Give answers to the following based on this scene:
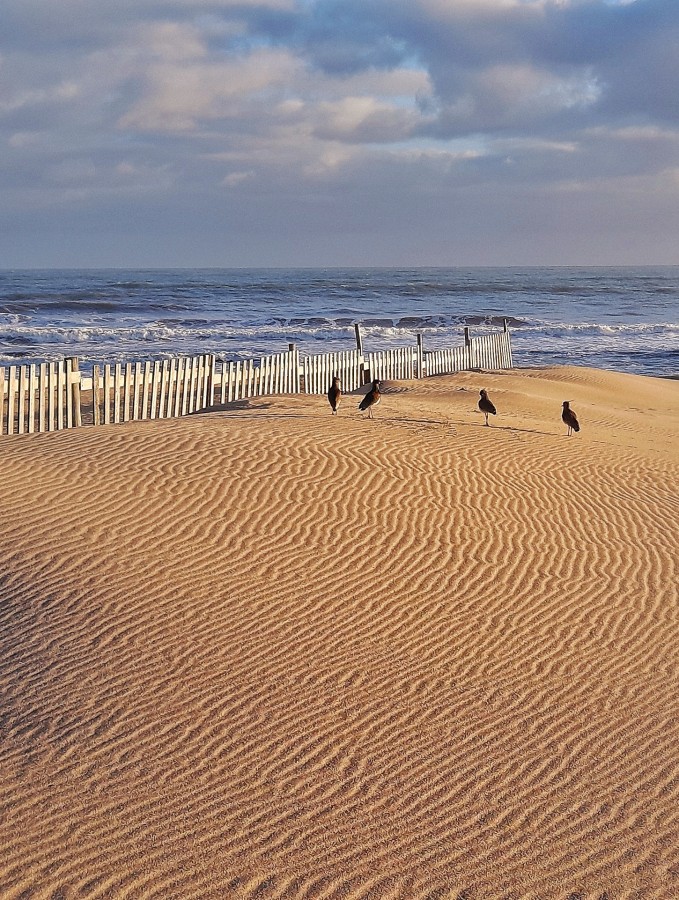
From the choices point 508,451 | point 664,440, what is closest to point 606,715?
point 508,451

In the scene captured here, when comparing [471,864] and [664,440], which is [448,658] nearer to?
[471,864]

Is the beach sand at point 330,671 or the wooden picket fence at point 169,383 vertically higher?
the wooden picket fence at point 169,383

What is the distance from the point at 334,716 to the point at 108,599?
228cm

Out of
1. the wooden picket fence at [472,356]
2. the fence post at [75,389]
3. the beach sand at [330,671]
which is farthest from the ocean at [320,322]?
the beach sand at [330,671]

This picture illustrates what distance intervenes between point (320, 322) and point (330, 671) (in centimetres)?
4785

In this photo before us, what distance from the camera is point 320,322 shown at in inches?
2094

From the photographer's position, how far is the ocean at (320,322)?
37.0m

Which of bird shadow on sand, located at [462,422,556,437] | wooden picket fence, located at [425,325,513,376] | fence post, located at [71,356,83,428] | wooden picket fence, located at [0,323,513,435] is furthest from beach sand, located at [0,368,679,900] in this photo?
wooden picket fence, located at [425,325,513,376]

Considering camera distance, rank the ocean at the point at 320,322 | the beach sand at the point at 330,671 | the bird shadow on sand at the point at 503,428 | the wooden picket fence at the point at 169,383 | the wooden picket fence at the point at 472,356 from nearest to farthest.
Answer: the beach sand at the point at 330,671
the bird shadow on sand at the point at 503,428
the wooden picket fence at the point at 169,383
the wooden picket fence at the point at 472,356
the ocean at the point at 320,322

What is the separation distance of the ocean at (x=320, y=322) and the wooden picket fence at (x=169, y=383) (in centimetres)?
1134

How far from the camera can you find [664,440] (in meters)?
15.2

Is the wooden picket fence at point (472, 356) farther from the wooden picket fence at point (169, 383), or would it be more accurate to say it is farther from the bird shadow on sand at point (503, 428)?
the bird shadow on sand at point (503, 428)

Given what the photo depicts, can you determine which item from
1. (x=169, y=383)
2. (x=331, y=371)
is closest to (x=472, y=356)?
(x=331, y=371)

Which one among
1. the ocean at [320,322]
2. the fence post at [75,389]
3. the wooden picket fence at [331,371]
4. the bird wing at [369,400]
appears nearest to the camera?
the bird wing at [369,400]
